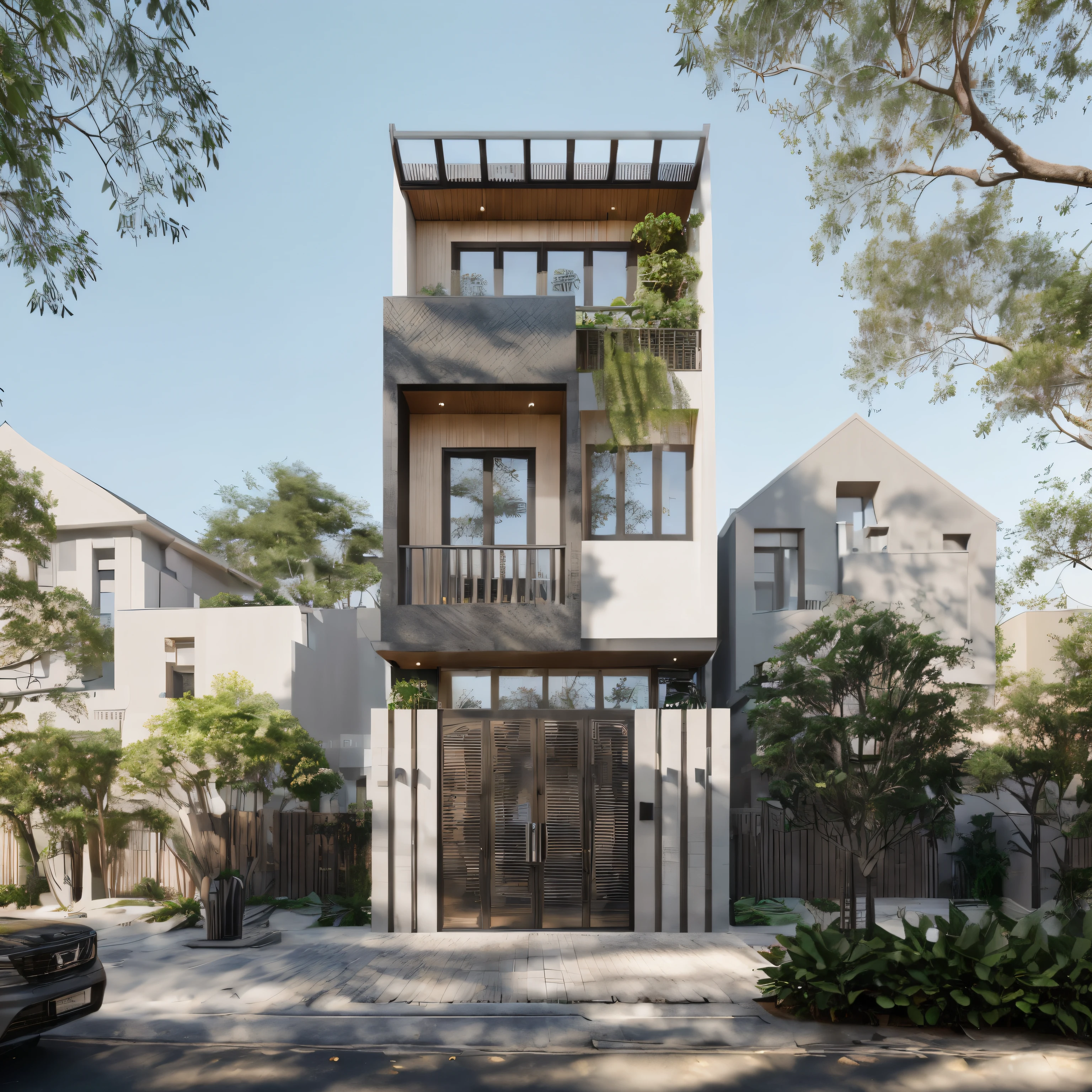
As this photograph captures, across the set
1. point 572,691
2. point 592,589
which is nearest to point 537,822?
point 572,691

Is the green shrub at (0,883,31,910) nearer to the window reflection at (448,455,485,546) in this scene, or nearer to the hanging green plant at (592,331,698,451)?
the window reflection at (448,455,485,546)

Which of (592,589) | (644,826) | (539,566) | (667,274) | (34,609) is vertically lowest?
(644,826)

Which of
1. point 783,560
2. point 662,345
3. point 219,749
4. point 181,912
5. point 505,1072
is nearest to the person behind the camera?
point 505,1072

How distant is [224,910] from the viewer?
10.3 metres

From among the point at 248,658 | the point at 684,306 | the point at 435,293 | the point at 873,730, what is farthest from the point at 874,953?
the point at 248,658

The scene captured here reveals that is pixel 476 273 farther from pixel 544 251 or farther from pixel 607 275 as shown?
pixel 607 275

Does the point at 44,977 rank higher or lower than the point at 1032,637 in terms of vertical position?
lower

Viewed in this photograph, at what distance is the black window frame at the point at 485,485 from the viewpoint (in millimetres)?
13617

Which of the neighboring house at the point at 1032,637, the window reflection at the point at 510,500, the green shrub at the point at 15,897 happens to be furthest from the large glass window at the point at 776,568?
the neighboring house at the point at 1032,637

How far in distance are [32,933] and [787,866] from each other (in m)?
10.7

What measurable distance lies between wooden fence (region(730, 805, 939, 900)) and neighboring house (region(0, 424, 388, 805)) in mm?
8076

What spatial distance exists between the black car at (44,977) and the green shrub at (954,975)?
19.3ft

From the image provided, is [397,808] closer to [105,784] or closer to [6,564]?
[105,784]

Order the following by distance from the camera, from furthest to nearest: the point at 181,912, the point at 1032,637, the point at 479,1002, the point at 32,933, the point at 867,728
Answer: the point at 1032,637 → the point at 181,912 → the point at 867,728 → the point at 479,1002 → the point at 32,933
